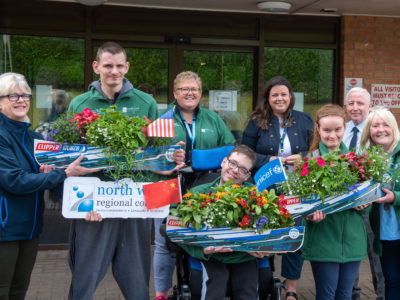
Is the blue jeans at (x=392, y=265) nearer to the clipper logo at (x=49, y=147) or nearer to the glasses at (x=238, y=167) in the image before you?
the glasses at (x=238, y=167)

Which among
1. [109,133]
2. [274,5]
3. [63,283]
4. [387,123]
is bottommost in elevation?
[63,283]

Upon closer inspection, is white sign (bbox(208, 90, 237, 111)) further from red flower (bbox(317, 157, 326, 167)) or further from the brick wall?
red flower (bbox(317, 157, 326, 167))

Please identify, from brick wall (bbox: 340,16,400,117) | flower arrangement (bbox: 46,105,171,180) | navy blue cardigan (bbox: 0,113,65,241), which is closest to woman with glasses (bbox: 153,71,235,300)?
flower arrangement (bbox: 46,105,171,180)

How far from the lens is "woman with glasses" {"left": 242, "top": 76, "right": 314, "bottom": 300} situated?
4668 mm

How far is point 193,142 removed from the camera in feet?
14.6

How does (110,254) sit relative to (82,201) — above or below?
below

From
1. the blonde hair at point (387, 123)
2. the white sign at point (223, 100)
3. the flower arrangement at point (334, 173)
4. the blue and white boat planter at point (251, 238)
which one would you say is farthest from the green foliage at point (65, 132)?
the white sign at point (223, 100)

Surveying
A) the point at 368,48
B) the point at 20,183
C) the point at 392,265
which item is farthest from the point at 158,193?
the point at 368,48

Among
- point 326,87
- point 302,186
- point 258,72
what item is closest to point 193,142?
point 302,186

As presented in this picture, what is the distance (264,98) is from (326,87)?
3.45m

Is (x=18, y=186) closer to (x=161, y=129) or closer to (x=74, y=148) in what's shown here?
(x=74, y=148)

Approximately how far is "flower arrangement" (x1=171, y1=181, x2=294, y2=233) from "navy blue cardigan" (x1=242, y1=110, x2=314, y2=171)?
46.8 inches

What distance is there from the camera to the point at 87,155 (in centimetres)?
338

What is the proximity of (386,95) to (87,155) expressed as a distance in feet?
18.7
